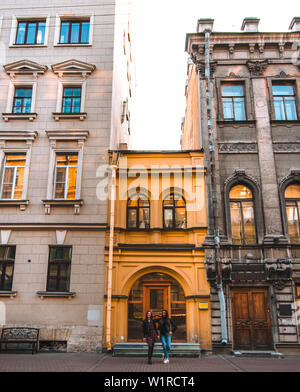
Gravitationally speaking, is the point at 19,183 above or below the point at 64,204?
above

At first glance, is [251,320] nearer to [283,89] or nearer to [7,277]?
[7,277]

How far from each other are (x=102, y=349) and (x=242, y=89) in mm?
13980

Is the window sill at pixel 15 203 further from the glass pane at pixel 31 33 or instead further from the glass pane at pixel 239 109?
the glass pane at pixel 239 109

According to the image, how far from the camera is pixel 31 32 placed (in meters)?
18.4

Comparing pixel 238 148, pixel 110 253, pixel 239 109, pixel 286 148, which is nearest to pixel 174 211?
pixel 110 253

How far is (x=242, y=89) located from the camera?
57.8ft

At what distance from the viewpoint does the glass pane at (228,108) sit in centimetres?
1733

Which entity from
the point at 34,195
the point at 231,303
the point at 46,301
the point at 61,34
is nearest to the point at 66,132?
the point at 34,195

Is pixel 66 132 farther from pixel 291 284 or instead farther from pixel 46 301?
pixel 291 284

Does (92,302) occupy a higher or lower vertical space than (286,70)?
lower

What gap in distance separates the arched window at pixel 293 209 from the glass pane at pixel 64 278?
10054 millimetres

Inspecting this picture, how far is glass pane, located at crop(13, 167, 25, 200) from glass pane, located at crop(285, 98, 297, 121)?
13.3 meters

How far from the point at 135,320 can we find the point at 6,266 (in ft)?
20.0

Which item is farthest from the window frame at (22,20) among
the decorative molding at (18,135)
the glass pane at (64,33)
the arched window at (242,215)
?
the arched window at (242,215)
